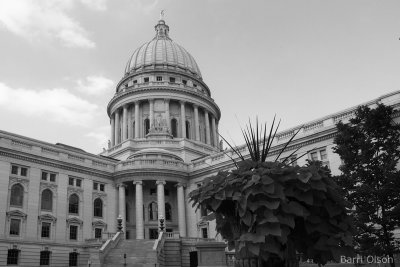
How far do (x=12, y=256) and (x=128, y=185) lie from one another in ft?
62.0

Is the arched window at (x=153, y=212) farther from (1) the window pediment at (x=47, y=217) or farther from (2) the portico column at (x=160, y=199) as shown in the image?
(1) the window pediment at (x=47, y=217)

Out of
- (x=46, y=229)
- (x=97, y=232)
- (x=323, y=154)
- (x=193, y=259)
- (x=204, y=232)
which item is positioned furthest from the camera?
(x=204, y=232)

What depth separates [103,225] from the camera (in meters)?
55.8

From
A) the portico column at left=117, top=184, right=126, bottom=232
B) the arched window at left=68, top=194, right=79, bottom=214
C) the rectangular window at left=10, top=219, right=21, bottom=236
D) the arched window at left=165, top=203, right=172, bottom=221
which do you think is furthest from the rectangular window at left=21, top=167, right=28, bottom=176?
the arched window at left=165, top=203, right=172, bottom=221

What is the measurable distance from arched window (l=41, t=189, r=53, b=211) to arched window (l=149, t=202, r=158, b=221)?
1481 cm

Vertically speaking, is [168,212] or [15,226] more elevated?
[168,212]

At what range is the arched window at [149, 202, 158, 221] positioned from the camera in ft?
198

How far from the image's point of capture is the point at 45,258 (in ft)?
159

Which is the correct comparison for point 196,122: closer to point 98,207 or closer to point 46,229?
point 98,207

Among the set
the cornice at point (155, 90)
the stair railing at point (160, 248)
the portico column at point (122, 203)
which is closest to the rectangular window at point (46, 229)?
the portico column at point (122, 203)

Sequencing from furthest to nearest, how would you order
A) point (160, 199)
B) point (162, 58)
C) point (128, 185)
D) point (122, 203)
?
point (162, 58)
point (128, 185)
point (122, 203)
point (160, 199)

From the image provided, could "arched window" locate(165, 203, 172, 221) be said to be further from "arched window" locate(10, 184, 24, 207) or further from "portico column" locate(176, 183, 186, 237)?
"arched window" locate(10, 184, 24, 207)

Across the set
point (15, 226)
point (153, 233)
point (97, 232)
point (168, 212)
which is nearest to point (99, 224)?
point (97, 232)

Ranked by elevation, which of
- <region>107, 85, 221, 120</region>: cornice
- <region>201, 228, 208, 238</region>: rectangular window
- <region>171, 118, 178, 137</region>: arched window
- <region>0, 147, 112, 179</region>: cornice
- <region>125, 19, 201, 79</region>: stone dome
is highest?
<region>125, 19, 201, 79</region>: stone dome
